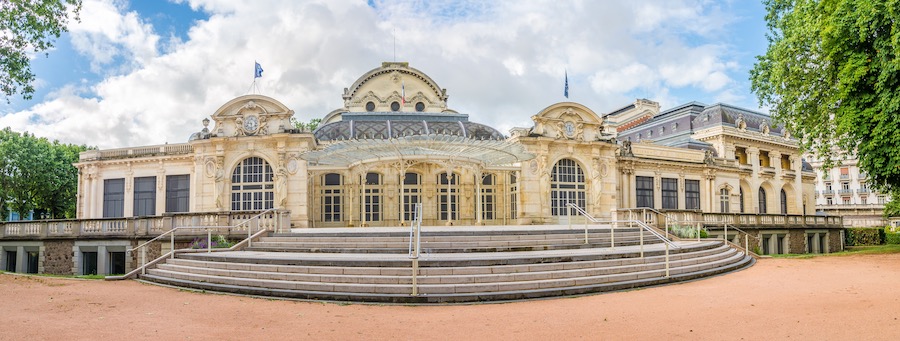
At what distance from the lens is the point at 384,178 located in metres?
25.3

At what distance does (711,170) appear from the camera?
35.5 m

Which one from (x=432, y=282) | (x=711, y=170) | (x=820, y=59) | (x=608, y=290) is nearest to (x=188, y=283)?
(x=432, y=282)

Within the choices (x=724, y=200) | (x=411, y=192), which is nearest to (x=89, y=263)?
(x=411, y=192)

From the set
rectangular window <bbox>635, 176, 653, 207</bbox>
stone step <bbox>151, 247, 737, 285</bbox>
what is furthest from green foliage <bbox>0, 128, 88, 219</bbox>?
rectangular window <bbox>635, 176, 653, 207</bbox>

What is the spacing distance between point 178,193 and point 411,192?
12.0 m

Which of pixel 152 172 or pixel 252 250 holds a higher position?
pixel 152 172

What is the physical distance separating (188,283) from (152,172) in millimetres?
19079

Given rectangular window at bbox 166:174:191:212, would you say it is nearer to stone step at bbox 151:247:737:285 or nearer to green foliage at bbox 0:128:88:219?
green foliage at bbox 0:128:88:219

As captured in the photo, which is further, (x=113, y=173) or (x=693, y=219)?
(x=113, y=173)

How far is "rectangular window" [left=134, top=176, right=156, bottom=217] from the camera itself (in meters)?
28.8

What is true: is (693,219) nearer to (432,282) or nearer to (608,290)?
(608,290)

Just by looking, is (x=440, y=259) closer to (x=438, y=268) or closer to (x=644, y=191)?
(x=438, y=268)

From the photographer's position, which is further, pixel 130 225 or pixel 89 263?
pixel 89 263

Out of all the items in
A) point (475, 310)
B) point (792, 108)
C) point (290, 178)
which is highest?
point (792, 108)
